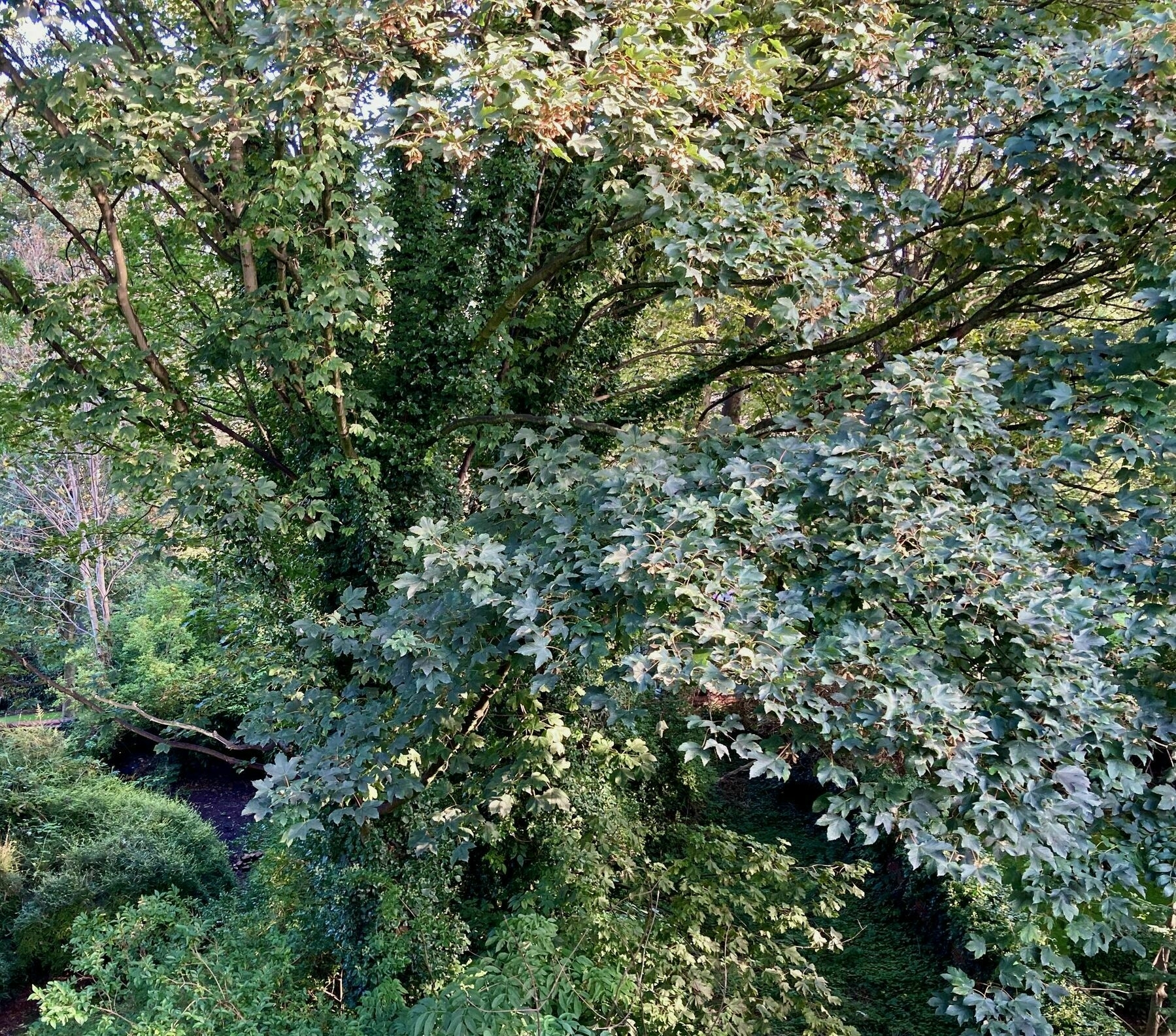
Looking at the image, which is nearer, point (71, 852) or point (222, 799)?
point (71, 852)

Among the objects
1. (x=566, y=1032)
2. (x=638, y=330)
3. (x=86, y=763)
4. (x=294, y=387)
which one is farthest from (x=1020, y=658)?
(x=86, y=763)

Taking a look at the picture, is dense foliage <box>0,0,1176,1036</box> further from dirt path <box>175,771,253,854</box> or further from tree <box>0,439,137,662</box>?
tree <box>0,439,137,662</box>

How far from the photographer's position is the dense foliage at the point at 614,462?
249cm

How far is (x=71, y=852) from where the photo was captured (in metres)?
7.61

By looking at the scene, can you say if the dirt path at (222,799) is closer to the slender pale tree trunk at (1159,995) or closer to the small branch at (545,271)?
the small branch at (545,271)

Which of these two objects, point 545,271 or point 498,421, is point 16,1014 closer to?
point 498,421

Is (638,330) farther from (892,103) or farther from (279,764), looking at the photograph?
(279,764)

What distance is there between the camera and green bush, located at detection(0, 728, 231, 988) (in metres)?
7.21

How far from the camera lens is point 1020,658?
8.05 ft

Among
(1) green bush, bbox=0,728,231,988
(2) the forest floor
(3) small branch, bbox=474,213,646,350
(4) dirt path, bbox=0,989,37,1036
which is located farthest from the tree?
(2) the forest floor

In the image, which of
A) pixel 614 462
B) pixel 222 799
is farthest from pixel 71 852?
pixel 614 462

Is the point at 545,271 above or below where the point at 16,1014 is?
above

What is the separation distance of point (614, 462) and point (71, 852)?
7065mm

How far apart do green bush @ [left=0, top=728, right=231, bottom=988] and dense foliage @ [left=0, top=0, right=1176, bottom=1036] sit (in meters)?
2.33
